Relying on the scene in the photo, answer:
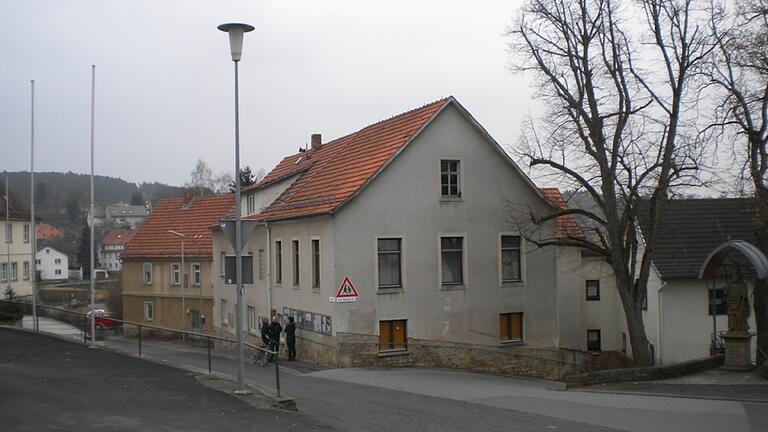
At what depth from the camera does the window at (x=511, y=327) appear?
3038 centimetres

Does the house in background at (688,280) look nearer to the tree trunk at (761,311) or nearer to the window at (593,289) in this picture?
the window at (593,289)

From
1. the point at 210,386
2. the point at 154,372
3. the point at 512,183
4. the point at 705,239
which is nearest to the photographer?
the point at 210,386

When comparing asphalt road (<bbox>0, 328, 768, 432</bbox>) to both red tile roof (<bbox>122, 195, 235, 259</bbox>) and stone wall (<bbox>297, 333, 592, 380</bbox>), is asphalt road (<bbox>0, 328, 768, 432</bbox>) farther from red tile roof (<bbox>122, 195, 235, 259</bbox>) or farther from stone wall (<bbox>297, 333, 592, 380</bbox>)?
red tile roof (<bbox>122, 195, 235, 259</bbox>)

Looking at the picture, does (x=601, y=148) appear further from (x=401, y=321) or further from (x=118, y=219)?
(x=118, y=219)

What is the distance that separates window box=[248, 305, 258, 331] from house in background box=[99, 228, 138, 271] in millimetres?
111982

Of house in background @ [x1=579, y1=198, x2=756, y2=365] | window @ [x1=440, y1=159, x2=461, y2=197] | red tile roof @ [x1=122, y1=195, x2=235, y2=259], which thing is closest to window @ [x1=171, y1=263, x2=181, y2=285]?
red tile roof @ [x1=122, y1=195, x2=235, y2=259]

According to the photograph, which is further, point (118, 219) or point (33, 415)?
point (118, 219)

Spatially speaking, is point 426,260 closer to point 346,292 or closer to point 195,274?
point 346,292

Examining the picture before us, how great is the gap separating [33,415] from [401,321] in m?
16.9

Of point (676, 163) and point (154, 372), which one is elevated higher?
point (676, 163)

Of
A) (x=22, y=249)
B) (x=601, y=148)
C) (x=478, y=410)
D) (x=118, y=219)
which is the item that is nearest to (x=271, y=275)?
(x=601, y=148)

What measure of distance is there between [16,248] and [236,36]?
5283cm

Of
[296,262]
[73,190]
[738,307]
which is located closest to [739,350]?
[738,307]

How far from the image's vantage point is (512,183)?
1204 inches
